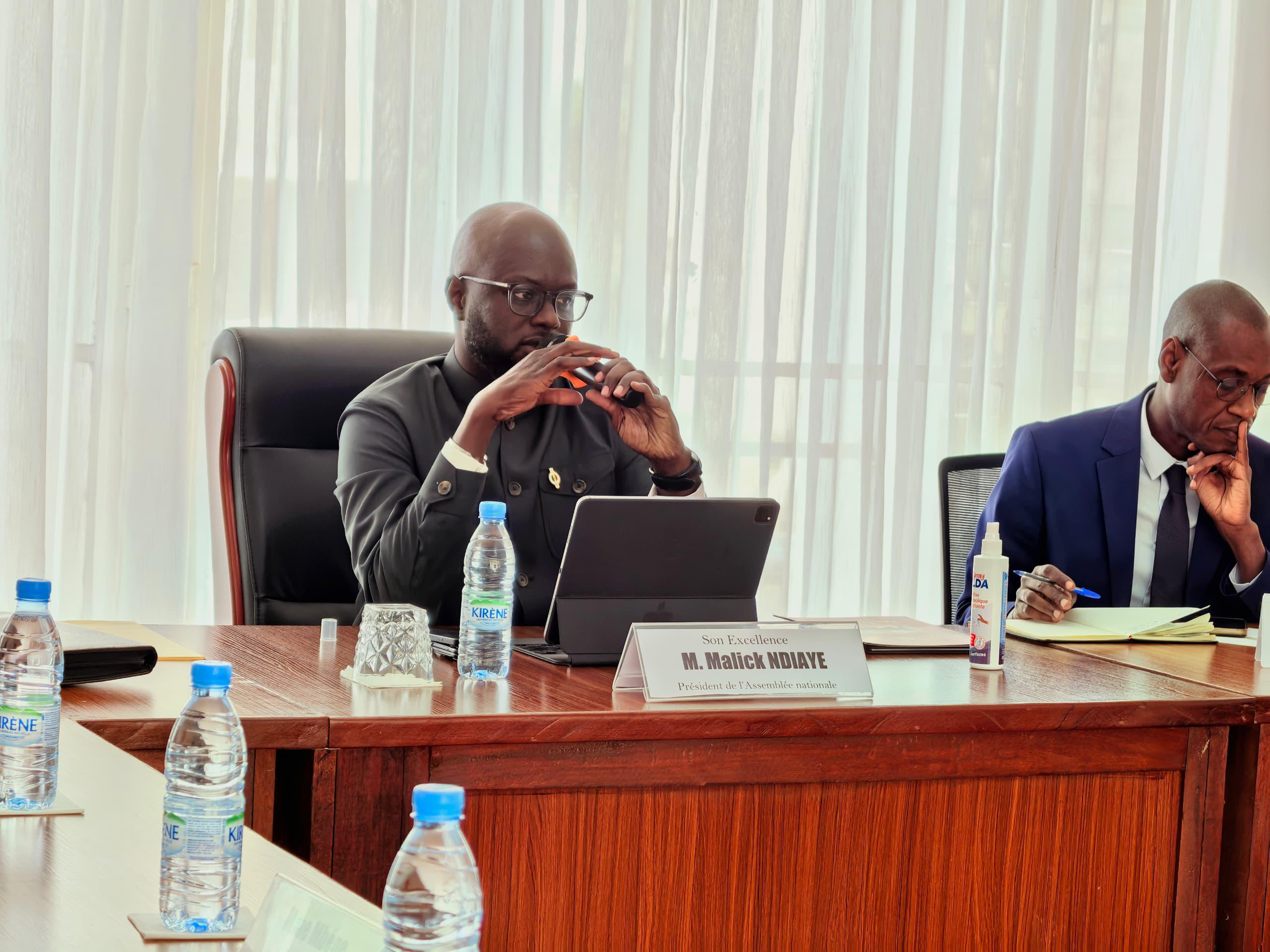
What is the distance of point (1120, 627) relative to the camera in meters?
2.09

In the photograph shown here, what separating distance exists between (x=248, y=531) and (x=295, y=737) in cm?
93

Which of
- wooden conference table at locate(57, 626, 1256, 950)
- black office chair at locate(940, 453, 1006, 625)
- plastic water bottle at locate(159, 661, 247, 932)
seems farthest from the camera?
black office chair at locate(940, 453, 1006, 625)

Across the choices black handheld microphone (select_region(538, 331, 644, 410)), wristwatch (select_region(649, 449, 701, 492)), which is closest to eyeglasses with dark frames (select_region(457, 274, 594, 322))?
black handheld microphone (select_region(538, 331, 644, 410))

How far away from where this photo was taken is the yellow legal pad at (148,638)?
156 cm

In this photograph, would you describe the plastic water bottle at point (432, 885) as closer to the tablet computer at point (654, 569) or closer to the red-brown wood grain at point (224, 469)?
the tablet computer at point (654, 569)

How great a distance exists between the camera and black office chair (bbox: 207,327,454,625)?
2.09 metres

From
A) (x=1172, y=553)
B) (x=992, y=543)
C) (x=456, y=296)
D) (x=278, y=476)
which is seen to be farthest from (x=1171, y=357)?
(x=278, y=476)

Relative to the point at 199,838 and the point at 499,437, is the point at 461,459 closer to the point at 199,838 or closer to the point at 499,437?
the point at 499,437

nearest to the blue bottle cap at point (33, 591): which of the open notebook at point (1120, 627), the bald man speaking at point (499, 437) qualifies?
the bald man speaking at point (499, 437)

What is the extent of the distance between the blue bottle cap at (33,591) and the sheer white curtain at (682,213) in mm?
1775

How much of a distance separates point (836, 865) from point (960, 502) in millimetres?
1308

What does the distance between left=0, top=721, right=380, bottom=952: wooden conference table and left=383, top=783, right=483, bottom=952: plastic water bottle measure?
0.07 meters

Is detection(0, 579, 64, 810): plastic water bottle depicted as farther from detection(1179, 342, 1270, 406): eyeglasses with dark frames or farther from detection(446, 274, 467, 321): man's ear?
detection(1179, 342, 1270, 406): eyeglasses with dark frames

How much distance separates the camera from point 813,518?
3320 mm
